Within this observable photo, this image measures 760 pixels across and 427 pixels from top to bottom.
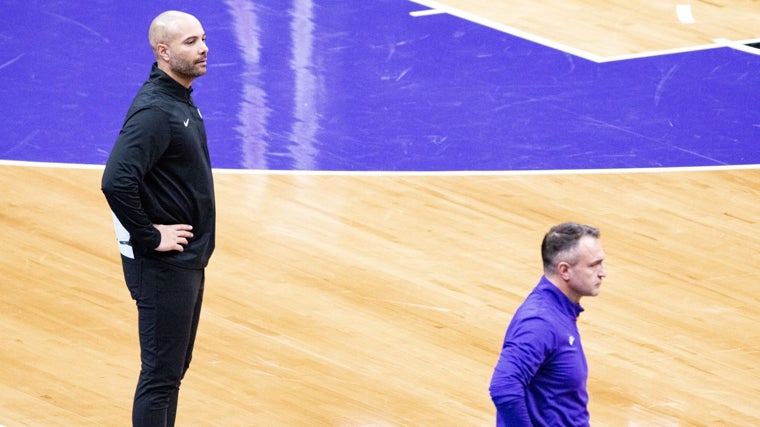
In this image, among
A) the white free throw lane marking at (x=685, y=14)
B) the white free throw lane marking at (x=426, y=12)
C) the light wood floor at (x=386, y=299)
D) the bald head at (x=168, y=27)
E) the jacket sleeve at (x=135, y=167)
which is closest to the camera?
the jacket sleeve at (x=135, y=167)

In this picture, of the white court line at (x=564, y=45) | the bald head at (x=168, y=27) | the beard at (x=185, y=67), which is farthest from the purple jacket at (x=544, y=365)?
the white court line at (x=564, y=45)

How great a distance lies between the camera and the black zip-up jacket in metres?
5.71

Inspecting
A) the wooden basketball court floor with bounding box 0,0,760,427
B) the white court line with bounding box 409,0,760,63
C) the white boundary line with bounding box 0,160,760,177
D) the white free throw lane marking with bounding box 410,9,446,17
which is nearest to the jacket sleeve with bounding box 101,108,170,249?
the wooden basketball court floor with bounding box 0,0,760,427

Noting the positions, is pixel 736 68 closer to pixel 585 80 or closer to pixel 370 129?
pixel 585 80

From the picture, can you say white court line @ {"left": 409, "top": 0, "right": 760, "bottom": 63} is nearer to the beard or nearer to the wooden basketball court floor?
the wooden basketball court floor

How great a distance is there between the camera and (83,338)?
25.2 feet

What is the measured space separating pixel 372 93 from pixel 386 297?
3.42 m

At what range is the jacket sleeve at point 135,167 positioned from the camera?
5.69m

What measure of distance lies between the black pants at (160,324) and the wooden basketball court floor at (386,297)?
0.89 meters

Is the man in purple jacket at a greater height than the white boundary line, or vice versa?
the man in purple jacket

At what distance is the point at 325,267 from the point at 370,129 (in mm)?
2337

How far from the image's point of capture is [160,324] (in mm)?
5941

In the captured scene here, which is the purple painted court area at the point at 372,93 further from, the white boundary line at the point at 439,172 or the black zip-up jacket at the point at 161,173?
the black zip-up jacket at the point at 161,173

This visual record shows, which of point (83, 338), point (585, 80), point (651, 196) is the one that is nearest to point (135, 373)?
point (83, 338)
